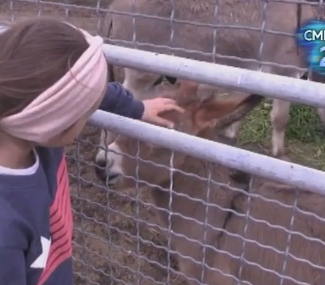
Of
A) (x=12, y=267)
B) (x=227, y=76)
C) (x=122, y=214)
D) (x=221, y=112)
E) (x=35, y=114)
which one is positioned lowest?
(x=122, y=214)

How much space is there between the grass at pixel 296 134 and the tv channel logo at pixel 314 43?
0.84m

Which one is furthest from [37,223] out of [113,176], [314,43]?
[314,43]

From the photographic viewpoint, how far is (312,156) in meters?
4.38

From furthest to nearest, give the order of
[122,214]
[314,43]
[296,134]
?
1. [296,134]
2. [314,43]
3. [122,214]

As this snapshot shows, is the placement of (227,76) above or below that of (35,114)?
above

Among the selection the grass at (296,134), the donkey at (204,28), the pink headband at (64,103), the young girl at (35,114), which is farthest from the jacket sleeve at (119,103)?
the grass at (296,134)

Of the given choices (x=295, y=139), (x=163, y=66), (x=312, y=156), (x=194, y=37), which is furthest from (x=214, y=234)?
(x=295, y=139)

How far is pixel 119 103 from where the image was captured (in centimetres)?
205

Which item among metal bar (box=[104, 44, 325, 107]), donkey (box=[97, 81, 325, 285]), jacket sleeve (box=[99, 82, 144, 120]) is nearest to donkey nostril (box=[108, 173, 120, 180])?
donkey (box=[97, 81, 325, 285])

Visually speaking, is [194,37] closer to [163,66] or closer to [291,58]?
[291,58]

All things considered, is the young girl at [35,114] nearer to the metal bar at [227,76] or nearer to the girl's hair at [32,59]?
the girl's hair at [32,59]

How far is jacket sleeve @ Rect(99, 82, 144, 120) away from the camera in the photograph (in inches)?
79.6

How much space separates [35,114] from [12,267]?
36cm

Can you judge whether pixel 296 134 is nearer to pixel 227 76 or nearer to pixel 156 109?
A: pixel 156 109
